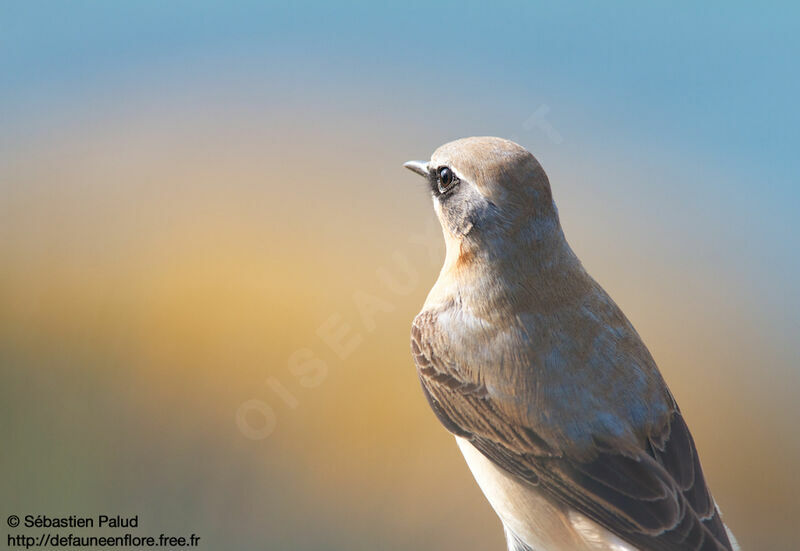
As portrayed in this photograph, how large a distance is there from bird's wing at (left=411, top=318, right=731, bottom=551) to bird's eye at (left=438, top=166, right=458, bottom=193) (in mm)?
585

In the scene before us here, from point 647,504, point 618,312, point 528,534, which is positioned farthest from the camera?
point 618,312

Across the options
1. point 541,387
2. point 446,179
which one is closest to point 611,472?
point 541,387

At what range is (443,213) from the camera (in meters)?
2.96

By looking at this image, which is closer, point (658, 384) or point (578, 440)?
point (578, 440)

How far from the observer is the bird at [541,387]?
2.68m

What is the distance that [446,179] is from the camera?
9.59 feet

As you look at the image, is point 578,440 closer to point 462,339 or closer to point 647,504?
point 647,504

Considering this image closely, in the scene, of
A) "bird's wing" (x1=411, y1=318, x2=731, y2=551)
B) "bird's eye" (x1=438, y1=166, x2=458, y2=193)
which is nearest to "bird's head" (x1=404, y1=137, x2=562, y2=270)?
"bird's eye" (x1=438, y1=166, x2=458, y2=193)

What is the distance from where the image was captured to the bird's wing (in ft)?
8.62

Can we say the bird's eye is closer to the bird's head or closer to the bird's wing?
the bird's head

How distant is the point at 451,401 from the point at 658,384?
0.79 m

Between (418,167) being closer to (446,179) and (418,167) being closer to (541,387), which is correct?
(446,179)

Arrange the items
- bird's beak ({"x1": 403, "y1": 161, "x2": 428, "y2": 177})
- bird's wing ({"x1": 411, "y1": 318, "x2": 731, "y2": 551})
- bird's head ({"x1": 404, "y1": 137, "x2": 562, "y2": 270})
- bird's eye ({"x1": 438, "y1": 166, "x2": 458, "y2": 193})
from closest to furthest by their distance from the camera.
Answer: bird's wing ({"x1": 411, "y1": 318, "x2": 731, "y2": 551}) < bird's head ({"x1": 404, "y1": 137, "x2": 562, "y2": 270}) < bird's eye ({"x1": 438, "y1": 166, "x2": 458, "y2": 193}) < bird's beak ({"x1": 403, "y1": 161, "x2": 428, "y2": 177})

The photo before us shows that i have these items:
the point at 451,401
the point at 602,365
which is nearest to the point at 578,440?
the point at 602,365
